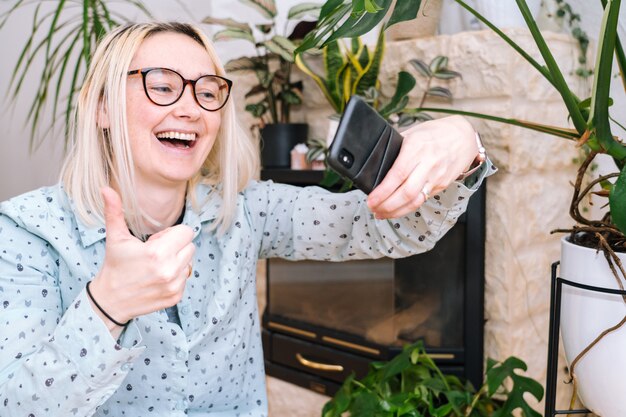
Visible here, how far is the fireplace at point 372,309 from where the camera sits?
1.70 metres

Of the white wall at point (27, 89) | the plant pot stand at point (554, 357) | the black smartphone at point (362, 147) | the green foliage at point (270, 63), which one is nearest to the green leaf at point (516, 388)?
the plant pot stand at point (554, 357)

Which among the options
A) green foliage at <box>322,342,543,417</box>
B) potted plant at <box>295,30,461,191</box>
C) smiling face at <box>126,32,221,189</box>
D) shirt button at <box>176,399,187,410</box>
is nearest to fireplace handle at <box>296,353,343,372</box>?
green foliage at <box>322,342,543,417</box>

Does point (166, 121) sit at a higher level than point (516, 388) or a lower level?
higher

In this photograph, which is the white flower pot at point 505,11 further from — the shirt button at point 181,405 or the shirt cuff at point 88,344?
the shirt cuff at point 88,344

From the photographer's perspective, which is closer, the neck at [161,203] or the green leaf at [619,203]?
the green leaf at [619,203]

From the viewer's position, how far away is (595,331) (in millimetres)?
777

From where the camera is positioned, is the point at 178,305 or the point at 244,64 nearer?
the point at 178,305

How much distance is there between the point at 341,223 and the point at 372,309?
2.73 ft

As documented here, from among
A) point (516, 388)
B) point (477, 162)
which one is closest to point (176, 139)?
point (477, 162)

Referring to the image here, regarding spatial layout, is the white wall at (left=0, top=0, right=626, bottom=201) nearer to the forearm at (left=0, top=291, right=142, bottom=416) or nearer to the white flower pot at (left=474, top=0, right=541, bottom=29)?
the white flower pot at (left=474, top=0, right=541, bottom=29)

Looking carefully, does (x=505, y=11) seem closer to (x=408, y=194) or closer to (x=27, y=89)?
(x=408, y=194)

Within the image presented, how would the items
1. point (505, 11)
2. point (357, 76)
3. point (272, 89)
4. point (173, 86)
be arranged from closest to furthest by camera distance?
point (173, 86) < point (505, 11) < point (357, 76) < point (272, 89)

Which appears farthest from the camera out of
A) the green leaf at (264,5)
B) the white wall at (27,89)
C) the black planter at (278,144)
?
the white wall at (27,89)

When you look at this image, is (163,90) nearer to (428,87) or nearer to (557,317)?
(557,317)
